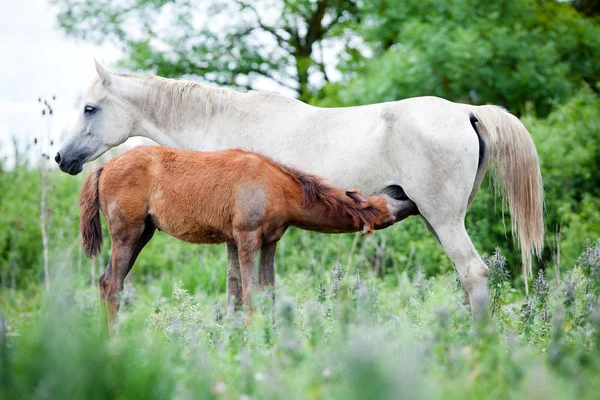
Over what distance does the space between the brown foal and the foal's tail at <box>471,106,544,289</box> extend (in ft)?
2.49

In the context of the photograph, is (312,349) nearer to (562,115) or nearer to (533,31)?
(562,115)

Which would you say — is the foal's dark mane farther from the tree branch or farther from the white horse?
the tree branch

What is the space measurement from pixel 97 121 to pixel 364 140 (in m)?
2.28

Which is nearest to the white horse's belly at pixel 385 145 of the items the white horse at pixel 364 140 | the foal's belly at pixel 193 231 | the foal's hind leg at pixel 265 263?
the white horse at pixel 364 140

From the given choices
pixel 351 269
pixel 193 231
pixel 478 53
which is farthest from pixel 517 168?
pixel 478 53

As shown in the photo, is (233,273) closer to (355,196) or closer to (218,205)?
(218,205)

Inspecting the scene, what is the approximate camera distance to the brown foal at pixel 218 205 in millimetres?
4855

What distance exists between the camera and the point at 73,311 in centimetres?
325

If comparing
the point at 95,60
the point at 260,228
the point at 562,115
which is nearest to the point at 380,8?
the point at 562,115

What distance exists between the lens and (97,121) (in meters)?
6.05

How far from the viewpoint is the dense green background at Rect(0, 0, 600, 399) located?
274 cm

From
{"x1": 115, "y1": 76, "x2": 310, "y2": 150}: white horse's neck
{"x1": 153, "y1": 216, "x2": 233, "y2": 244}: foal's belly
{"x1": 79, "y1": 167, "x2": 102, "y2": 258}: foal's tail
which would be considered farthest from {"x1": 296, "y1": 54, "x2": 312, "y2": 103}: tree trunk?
{"x1": 153, "y1": 216, "x2": 233, "y2": 244}: foal's belly

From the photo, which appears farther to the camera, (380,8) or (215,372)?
(380,8)

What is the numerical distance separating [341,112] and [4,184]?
795 centimetres
